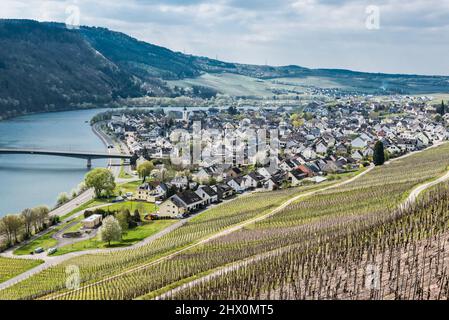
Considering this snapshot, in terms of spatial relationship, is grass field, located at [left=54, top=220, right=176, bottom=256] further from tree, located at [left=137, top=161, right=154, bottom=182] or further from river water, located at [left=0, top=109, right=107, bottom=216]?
tree, located at [left=137, top=161, right=154, bottom=182]

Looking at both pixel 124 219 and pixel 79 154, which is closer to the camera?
pixel 124 219

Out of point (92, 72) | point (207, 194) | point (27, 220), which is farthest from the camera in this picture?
point (92, 72)

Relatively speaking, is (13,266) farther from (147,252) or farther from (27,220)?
(147,252)

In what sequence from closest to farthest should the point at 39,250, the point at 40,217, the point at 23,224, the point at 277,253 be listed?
1. the point at 277,253
2. the point at 39,250
3. the point at 23,224
4. the point at 40,217

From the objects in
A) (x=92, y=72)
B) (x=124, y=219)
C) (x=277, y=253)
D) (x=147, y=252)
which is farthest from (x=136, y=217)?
(x=92, y=72)

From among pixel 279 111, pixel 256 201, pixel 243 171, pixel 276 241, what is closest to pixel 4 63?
pixel 279 111

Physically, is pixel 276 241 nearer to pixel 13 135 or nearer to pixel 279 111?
pixel 13 135
